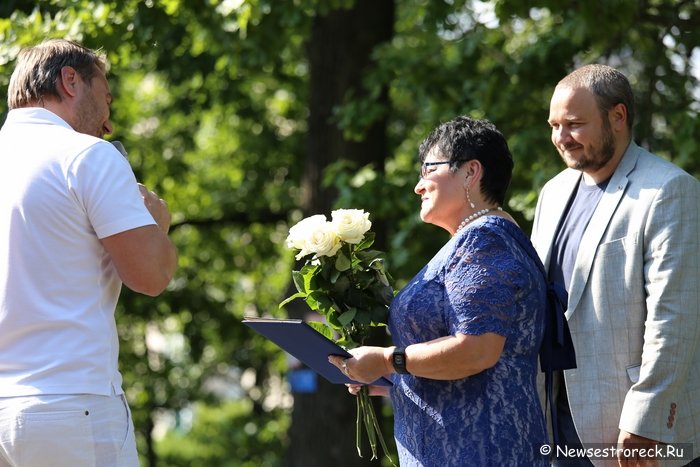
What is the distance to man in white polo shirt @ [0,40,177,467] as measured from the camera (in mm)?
2715

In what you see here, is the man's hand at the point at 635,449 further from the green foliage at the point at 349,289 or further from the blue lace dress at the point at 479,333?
the green foliage at the point at 349,289

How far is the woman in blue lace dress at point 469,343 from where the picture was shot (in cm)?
295

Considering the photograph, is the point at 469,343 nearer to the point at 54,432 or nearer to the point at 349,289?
the point at 349,289

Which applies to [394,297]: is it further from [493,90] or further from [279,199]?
[279,199]

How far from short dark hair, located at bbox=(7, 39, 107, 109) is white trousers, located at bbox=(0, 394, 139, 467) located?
2.98 ft

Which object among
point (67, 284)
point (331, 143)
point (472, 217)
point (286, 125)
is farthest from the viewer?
point (286, 125)

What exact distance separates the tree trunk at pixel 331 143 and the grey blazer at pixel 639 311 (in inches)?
212

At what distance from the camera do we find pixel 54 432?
2.70m

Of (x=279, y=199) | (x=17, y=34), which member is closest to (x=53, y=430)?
(x=17, y=34)

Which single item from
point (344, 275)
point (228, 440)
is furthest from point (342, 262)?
point (228, 440)

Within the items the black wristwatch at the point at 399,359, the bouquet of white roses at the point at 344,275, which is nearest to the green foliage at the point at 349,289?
the bouquet of white roses at the point at 344,275

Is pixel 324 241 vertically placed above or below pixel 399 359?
above

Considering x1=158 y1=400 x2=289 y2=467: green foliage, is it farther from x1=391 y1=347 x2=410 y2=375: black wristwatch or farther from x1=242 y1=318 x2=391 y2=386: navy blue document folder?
x1=391 y1=347 x2=410 y2=375: black wristwatch

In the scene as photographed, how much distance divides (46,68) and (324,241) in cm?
98
